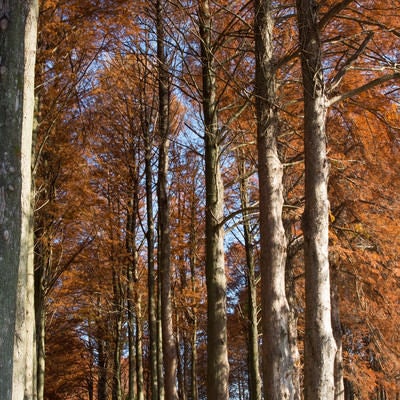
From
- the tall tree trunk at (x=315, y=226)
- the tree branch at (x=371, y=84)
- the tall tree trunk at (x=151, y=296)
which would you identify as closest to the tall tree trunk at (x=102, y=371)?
the tall tree trunk at (x=151, y=296)

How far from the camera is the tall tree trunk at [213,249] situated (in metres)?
7.30

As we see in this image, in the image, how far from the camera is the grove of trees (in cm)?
547

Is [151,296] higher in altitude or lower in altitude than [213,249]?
lower

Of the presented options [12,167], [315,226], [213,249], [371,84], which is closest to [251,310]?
[213,249]

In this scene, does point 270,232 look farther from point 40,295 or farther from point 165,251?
point 40,295

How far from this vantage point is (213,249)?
7684 mm

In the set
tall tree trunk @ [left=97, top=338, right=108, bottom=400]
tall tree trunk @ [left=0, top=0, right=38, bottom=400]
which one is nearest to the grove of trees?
tall tree trunk @ [left=0, top=0, right=38, bottom=400]

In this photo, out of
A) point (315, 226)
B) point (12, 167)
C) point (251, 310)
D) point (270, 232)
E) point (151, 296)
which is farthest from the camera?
point (251, 310)

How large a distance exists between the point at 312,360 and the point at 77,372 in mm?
19389

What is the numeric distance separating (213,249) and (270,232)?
176 cm

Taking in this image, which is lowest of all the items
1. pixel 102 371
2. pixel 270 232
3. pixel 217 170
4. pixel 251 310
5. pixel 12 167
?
pixel 102 371

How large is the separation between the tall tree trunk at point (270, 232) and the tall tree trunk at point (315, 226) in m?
0.28

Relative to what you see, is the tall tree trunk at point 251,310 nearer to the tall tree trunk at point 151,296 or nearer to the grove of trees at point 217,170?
the grove of trees at point 217,170

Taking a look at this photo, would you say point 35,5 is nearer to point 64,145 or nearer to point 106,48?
point 106,48
